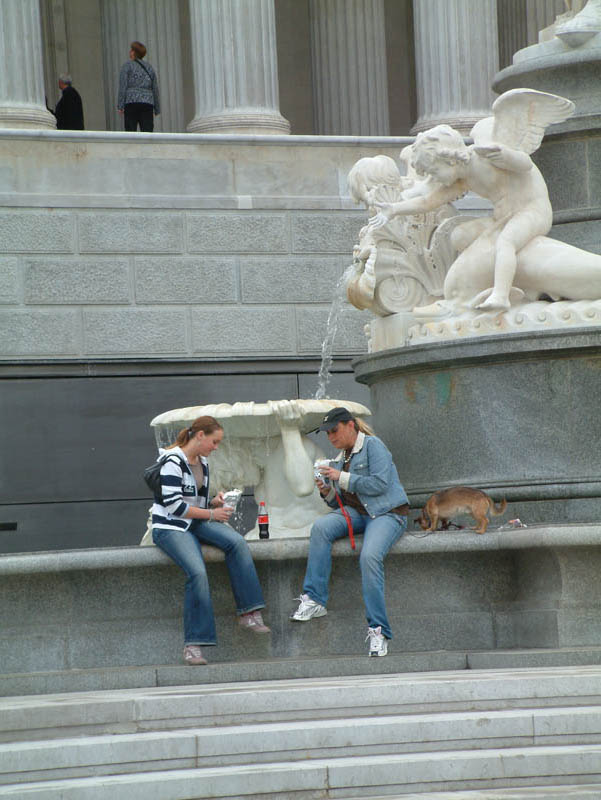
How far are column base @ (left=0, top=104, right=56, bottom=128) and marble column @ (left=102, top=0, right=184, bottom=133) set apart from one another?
2.91 m

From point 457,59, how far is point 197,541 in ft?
49.5

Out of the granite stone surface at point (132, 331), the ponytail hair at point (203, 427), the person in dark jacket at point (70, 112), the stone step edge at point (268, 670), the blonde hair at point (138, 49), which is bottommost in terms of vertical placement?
the stone step edge at point (268, 670)

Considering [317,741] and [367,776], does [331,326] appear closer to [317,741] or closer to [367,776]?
[317,741]

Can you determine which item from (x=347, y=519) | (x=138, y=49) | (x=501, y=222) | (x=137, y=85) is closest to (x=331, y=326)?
(x=137, y=85)

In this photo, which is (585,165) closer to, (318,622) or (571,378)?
(571,378)

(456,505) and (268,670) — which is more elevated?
(456,505)

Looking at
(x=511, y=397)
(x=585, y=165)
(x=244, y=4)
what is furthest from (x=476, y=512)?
(x=244, y=4)

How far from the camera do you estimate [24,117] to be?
2323 centimetres

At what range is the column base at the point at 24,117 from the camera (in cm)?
2312

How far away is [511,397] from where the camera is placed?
1266cm

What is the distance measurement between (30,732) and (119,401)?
1307cm

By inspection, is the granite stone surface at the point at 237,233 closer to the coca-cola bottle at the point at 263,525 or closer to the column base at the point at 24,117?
the column base at the point at 24,117

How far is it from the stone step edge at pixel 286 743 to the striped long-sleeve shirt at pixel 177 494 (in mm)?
2160

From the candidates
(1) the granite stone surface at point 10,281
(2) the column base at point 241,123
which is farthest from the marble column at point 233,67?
(1) the granite stone surface at point 10,281
